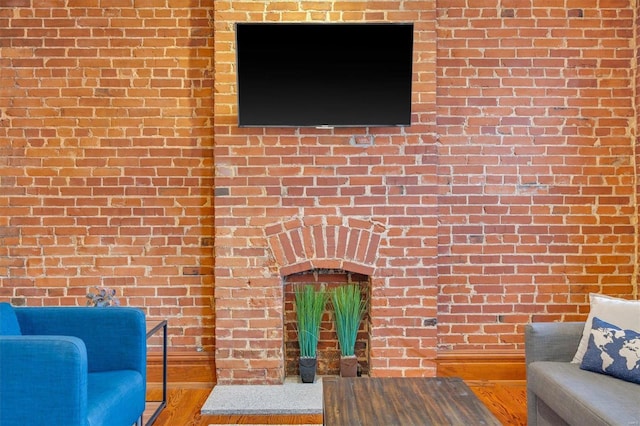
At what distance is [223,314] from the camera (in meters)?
3.57

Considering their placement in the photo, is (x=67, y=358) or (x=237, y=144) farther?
(x=237, y=144)

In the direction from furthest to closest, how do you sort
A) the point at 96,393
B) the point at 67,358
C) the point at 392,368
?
the point at 392,368
the point at 96,393
the point at 67,358

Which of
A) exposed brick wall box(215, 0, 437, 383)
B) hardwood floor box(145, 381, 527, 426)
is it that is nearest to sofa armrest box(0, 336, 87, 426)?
hardwood floor box(145, 381, 527, 426)

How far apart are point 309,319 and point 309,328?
58 millimetres

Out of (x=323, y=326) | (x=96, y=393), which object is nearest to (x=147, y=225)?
(x=323, y=326)

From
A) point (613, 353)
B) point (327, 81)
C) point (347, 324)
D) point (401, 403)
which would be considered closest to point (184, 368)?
point (347, 324)

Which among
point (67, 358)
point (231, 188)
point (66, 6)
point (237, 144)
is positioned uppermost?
point (66, 6)

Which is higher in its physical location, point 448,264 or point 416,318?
point 448,264

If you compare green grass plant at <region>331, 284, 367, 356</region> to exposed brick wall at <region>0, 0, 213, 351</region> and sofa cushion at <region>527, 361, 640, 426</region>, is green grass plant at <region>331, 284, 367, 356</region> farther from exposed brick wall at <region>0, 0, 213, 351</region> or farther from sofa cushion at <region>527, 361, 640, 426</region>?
sofa cushion at <region>527, 361, 640, 426</region>

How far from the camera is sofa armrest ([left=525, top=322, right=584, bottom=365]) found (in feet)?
8.81

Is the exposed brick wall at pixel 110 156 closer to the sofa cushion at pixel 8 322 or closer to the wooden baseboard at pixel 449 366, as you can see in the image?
the wooden baseboard at pixel 449 366

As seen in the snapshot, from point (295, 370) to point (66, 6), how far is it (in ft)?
9.39

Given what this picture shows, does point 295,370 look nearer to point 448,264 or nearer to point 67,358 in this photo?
point 448,264

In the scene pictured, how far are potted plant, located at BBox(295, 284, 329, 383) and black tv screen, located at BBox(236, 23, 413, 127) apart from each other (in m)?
1.12
